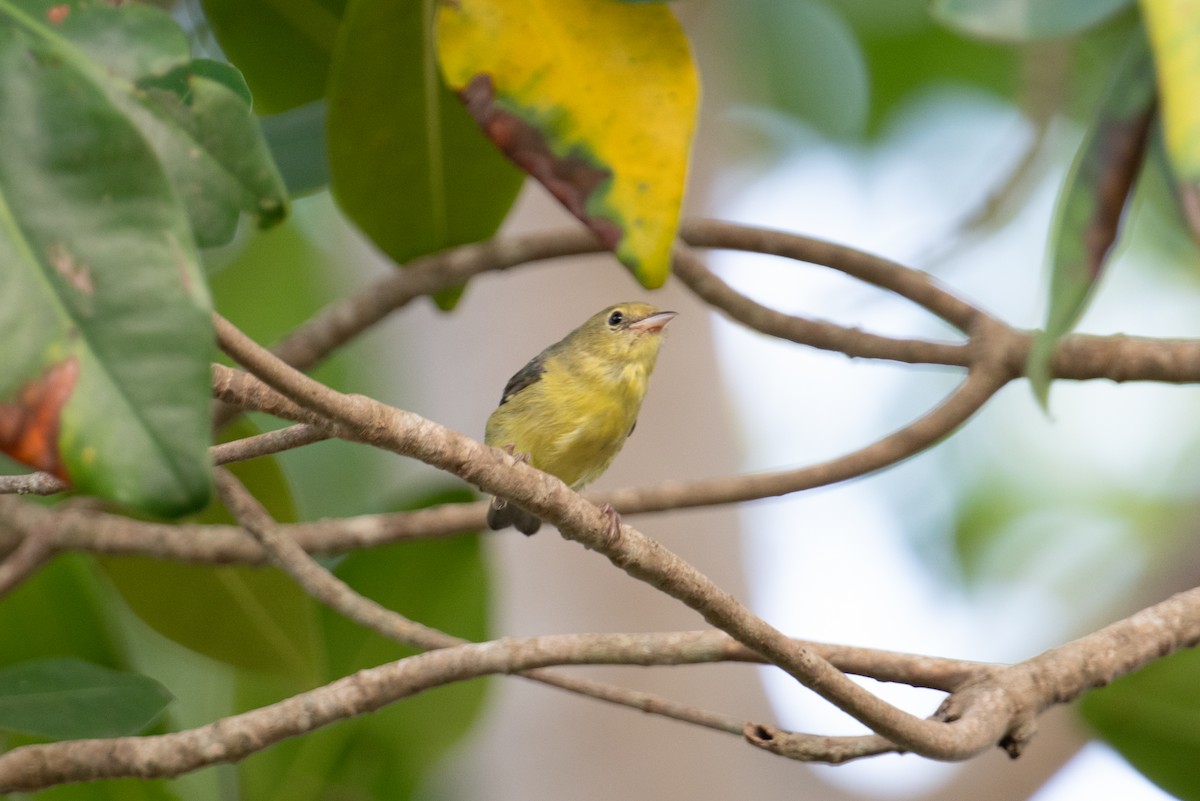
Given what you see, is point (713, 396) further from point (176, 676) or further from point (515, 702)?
point (176, 676)

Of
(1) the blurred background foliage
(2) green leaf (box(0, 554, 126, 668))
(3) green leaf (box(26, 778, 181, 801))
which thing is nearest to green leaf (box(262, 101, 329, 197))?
(1) the blurred background foliage

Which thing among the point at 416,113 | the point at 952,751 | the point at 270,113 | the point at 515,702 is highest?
the point at 270,113

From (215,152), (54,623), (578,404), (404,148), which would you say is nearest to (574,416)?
(578,404)

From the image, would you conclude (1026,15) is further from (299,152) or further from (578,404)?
(578,404)

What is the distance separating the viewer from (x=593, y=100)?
1346mm

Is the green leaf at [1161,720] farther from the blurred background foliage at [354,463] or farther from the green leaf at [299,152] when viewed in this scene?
the green leaf at [299,152]

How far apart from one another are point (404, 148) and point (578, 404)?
0.92 m

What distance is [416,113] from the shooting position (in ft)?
6.85

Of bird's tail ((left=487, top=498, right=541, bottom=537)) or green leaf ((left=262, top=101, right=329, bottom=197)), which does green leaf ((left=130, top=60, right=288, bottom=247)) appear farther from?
bird's tail ((left=487, top=498, right=541, bottom=537))

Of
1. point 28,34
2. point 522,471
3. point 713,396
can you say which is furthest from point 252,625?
point 713,396

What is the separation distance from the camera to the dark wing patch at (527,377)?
3.01 metres

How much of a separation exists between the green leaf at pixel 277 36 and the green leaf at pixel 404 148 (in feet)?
1.06

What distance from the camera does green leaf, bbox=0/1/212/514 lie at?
33.3 inches

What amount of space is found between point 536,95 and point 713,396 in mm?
2854
